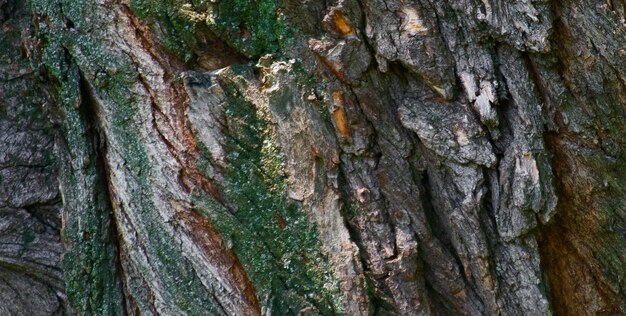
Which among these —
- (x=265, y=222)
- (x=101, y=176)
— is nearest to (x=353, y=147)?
(x=265, y=222)

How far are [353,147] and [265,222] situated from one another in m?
0.45

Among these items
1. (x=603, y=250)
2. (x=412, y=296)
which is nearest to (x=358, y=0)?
(x=412, y=296)

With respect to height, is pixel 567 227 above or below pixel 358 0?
below

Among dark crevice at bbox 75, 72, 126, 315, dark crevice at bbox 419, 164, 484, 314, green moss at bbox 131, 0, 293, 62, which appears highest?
green moss at bbox 131, 0, 293, 62

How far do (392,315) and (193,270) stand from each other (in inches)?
30.7

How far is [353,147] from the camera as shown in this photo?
8.30 ft

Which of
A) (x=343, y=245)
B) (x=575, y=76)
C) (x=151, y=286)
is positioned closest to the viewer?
(x=575, y=76)

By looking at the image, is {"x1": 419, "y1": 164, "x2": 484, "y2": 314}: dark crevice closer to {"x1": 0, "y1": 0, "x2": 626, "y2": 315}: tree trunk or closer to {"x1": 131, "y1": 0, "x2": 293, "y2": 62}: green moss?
{"x1": 0, "y1": 0, "x2": 626, "y2": 315}: tree trunk

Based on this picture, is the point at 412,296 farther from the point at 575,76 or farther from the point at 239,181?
the point at 575,76

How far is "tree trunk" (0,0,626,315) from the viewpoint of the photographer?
7.97 feet

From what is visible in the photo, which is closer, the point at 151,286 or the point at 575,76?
the point at 575,76

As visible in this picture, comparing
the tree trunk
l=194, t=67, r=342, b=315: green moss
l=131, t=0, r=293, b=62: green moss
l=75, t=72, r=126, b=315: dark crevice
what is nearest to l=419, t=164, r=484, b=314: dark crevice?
the tree trunk

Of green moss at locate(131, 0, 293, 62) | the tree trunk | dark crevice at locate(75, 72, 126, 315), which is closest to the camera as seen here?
the tree trunk

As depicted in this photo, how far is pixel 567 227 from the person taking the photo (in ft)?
8.69
